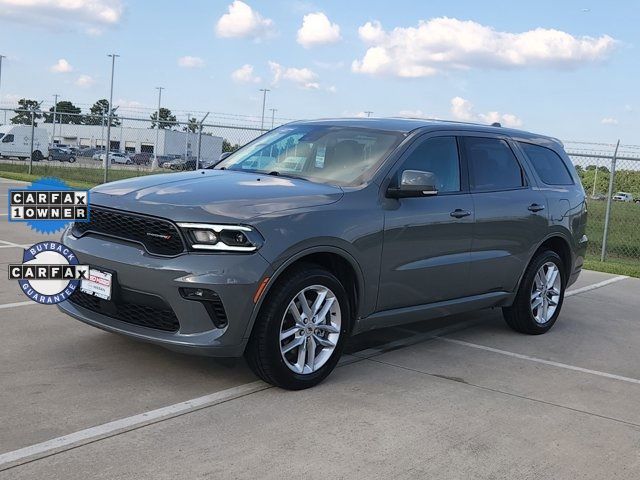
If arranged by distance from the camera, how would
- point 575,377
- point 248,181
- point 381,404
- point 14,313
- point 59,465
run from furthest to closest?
point 14,313 < point 575,377 < point 248,181 < point 381,404 < point 59,465

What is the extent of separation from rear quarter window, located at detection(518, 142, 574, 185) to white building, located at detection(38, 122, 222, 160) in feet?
46.2

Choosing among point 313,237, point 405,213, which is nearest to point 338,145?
point 405,213

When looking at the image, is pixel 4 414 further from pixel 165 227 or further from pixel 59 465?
pixel 165 227

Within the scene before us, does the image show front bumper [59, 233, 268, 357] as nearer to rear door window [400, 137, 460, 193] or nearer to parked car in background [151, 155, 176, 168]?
rear door window [400, 137, 460, 193]

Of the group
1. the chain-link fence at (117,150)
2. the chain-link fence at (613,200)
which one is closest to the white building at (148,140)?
the chain-link fence at (117,150)

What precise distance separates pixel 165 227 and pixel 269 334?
2.89 feet

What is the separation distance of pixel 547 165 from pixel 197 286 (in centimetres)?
418

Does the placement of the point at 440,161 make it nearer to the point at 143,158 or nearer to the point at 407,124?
the point at 407,124

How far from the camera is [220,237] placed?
14.0 feet

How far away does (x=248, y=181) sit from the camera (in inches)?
196

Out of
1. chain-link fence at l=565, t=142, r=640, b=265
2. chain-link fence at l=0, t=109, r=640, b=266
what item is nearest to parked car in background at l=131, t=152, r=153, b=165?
chain-link fence at l=0, t=109, r=640, b=266

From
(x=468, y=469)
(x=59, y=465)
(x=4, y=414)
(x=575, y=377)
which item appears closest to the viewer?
(x=59, y=465)

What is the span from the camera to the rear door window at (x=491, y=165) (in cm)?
603

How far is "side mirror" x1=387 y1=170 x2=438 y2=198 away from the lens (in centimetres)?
505
